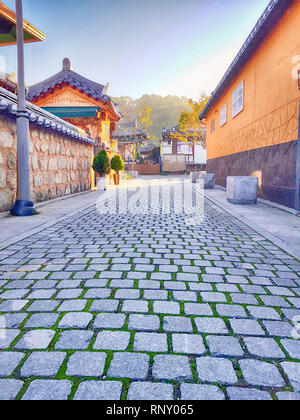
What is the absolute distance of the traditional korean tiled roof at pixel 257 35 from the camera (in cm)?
622

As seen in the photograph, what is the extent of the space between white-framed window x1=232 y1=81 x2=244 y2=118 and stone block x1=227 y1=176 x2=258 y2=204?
4033mm

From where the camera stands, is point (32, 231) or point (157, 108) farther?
point (157, 108)

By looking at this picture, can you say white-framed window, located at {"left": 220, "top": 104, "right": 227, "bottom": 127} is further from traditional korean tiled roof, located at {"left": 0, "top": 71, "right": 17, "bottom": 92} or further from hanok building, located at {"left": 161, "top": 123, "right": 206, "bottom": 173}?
hanok building, located at {"left": 161, "top": 123, "right": 206, "bottom": 173}

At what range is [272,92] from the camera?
23.7 feet

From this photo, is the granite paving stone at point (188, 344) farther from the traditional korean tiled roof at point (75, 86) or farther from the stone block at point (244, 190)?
the traditional korean tiled roof at point (75, 86)

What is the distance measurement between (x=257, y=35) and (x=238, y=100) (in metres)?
2.98

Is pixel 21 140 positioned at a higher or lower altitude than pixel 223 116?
lower

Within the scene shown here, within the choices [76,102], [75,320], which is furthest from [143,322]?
[76,102]

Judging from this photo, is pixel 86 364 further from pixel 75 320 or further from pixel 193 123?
pixel 193 123

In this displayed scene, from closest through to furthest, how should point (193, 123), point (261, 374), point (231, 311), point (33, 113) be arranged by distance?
point (261, 374) < point (231, 311) < point (33, 113) < point (193, 123)

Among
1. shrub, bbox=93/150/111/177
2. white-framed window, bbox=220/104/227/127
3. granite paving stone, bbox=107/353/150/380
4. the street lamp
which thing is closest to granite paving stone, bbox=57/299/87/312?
granite paving stone, bbox=107/353/150/380

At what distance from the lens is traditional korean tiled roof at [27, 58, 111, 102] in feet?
47.1

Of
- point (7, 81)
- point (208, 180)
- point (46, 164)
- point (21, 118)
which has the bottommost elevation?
point (208, 180)

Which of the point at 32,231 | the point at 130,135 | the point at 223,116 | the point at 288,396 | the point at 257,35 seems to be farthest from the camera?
the point at 130,135
